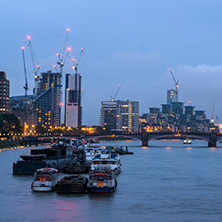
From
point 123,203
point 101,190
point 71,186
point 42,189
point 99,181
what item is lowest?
point 123,203

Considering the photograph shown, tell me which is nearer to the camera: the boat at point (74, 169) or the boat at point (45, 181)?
the boat at point (45, 181)

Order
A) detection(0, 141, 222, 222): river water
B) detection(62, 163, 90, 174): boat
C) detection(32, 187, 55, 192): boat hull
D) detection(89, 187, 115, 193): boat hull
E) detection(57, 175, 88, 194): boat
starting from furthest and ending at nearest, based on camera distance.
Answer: detection(62, 163, 90, 174): boat → detection(32, 187, 55, 192): boat hull → detection(89, 187, 115, 193): boat hull → detection(57, 175, 88, 194): boat → detection(0, 141, 222, 222): river water

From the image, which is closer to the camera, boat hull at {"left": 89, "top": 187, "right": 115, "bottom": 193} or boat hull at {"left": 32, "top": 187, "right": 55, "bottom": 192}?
boat hull at {"left": 89, "top": 187, "right": 115, "bottom": 193}

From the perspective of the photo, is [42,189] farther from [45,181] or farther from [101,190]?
[101,190]

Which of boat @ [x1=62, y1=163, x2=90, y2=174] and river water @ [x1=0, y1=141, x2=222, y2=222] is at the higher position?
boat @ [x1=62, y1=163, x2=90, y2=174]

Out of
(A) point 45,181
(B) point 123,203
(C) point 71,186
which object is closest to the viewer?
(B) point 123,203

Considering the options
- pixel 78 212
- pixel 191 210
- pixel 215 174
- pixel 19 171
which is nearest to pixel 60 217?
pixel 78 212

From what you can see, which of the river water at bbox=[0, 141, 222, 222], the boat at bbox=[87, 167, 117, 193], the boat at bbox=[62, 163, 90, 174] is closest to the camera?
the river water at bbox=[0, 141, 222, 222]

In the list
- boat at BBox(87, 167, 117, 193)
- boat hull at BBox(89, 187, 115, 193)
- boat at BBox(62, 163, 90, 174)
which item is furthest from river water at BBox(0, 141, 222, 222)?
boat at BBox(62, 163, 90, 174)

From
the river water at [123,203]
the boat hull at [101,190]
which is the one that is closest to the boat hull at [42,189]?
the river water at [123,203]

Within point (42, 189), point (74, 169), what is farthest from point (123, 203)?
point (74, 169)

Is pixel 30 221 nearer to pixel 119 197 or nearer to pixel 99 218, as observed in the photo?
pixel 99 218

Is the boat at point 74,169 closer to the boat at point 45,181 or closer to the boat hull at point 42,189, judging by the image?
the boat at point 45,181

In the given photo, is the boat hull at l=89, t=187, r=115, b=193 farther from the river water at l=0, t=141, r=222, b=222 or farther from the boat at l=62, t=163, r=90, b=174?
the boat at l=62, t=163, r=90, b=174
